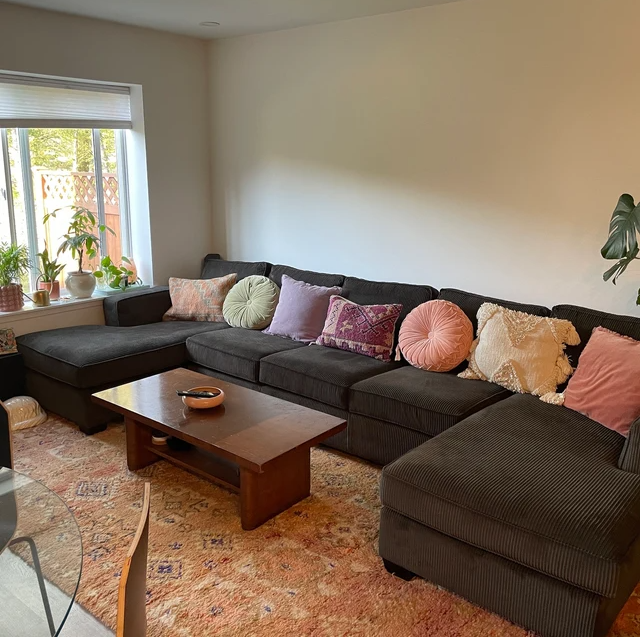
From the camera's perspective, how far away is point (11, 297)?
411 centimetres

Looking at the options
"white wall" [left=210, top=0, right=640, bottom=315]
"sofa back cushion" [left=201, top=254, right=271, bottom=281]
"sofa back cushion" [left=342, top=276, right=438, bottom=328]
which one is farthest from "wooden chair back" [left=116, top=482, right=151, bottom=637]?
"sofa back cushion" [left=201, top=254, right=271, bottom=281]

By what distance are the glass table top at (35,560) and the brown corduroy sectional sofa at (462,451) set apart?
1.11 m

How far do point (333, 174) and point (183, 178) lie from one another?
1300 millimetres

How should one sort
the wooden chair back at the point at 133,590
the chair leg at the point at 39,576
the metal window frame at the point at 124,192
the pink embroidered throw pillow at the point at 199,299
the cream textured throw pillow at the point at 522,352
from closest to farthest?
the wooden chair back at the point at 133,590, the chair leg at the point at 39,576, the cream textured throw pillow at the point at 522,352, the pink embroidered throw pillow at the point at 199,299, the metal window frame at the point at 124,192

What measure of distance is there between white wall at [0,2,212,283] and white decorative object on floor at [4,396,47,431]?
4.77ft

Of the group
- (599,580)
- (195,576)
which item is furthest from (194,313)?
(599,580)

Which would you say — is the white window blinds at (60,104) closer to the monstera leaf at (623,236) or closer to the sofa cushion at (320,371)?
the sofa cushion at (320,371)

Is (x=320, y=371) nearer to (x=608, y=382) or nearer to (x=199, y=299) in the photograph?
(x=608, y=382)

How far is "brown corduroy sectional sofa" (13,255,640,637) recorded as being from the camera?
78.9 inches

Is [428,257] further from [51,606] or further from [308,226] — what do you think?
[51,606]

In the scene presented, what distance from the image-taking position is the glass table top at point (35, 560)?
5.26ft

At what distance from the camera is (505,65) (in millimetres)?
3535

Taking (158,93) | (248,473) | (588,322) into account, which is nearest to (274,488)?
(248,473)

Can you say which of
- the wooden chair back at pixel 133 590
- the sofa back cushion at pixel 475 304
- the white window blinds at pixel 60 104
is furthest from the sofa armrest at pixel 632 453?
the white window blinds at pixel 60 104
